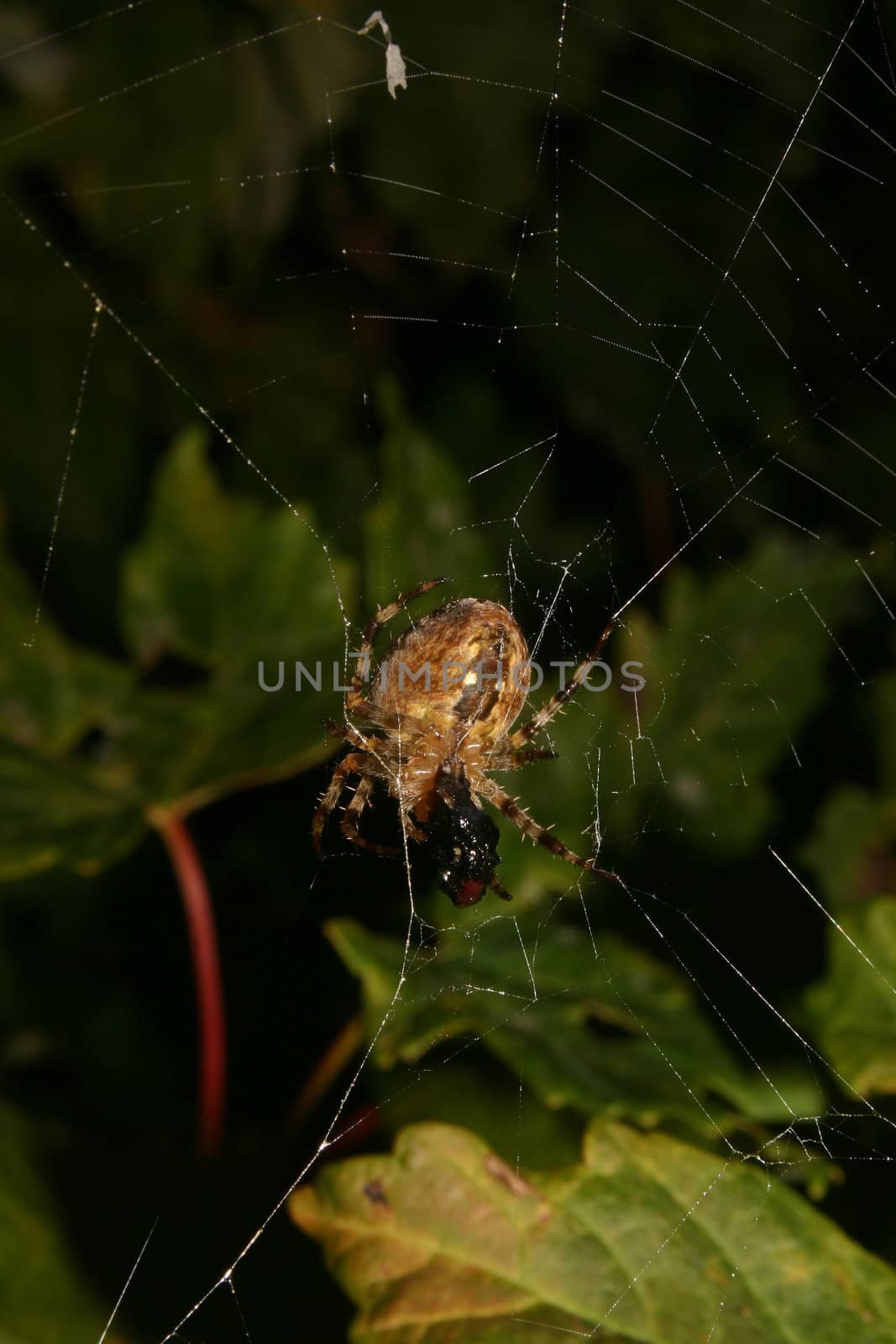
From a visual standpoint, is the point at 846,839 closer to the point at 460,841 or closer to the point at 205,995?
the point at 460,841

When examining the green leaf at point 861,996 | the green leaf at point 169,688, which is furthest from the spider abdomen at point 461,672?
the green leaf at point 861,996

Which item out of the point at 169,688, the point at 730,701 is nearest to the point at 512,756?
the point at 730,701

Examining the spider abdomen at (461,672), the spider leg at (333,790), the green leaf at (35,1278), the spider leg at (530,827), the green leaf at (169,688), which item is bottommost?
the green leaf at (35,1278)

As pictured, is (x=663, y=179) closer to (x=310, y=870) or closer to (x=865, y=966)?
(x=310, y=870)

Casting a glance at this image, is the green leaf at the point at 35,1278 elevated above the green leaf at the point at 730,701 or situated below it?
below

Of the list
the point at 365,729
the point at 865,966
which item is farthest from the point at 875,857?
the point at 365,729

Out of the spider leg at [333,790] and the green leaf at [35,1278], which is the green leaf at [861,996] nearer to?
the spider leg at [333,790]
